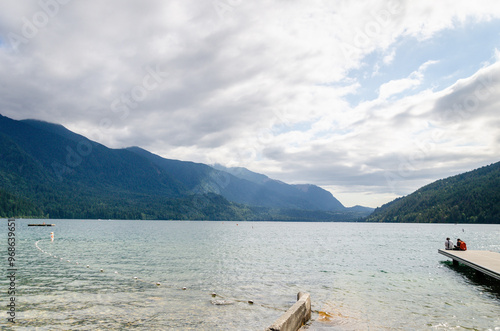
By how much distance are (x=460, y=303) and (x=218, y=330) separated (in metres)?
20.5

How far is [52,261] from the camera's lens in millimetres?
44125

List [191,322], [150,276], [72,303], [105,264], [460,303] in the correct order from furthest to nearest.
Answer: [105,264], [150,276], [460,303], [72,303], [191,322]

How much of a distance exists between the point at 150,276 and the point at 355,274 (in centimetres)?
2511

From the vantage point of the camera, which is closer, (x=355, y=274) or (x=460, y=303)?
(x=460, y=303)

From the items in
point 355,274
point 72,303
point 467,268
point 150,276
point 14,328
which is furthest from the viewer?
point 467,268

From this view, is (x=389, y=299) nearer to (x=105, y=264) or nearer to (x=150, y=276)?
(x=150, y=276)

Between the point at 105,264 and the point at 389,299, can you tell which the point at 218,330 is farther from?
the point at 105,264

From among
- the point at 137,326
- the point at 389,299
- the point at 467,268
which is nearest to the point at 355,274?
the point at 389,299

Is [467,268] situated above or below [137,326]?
below

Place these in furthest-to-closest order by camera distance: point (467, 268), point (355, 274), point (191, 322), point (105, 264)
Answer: point (467, 268) < point (105, 264) < point (355, 274) < point (191, 322)

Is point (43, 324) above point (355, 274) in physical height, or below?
above

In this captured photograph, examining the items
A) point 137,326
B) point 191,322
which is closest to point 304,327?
point 191,322

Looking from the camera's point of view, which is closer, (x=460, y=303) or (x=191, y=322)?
(x=191, y=322)

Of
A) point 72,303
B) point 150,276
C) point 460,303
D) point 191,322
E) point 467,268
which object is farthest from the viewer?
point 467,268
